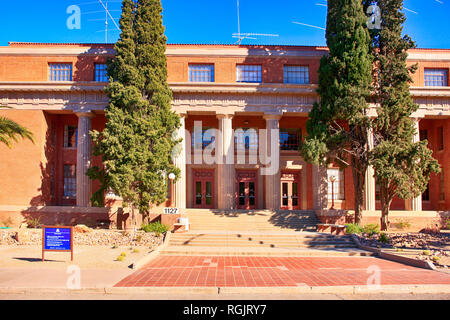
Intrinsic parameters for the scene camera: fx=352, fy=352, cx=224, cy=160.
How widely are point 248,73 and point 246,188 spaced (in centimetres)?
873

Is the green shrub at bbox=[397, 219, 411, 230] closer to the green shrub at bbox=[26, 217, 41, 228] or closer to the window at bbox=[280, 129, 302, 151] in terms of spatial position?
the window at bbox=[280, 129, 302, 151]

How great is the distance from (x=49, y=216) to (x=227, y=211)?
1178 centimetres

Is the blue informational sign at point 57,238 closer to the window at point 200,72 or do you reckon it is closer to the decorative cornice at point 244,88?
the decorative cornice at point 244,88

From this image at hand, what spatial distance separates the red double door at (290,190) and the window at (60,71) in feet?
57.3

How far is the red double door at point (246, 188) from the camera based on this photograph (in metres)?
27.5

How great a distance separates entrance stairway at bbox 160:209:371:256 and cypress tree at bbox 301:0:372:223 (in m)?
4.14

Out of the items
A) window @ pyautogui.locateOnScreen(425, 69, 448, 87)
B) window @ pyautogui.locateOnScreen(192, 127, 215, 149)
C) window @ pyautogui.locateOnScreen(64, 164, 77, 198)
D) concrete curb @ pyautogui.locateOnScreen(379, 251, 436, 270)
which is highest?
window @ pyautogui.locateOnScreen(425, 69, 448, 87)

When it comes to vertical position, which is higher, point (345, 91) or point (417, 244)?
point (345, 91)

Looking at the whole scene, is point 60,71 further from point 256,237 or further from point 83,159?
point 256,237

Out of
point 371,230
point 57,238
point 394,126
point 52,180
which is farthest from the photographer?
point 52,180

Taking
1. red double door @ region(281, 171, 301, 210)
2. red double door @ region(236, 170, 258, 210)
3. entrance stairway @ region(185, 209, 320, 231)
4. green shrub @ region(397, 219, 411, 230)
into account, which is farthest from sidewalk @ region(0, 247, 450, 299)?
red double door @ region(236, 170, 258, 210)

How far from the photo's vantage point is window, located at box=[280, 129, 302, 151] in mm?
27594

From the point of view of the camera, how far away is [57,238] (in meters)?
12.2

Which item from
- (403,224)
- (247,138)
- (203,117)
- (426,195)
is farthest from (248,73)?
(426,195)
